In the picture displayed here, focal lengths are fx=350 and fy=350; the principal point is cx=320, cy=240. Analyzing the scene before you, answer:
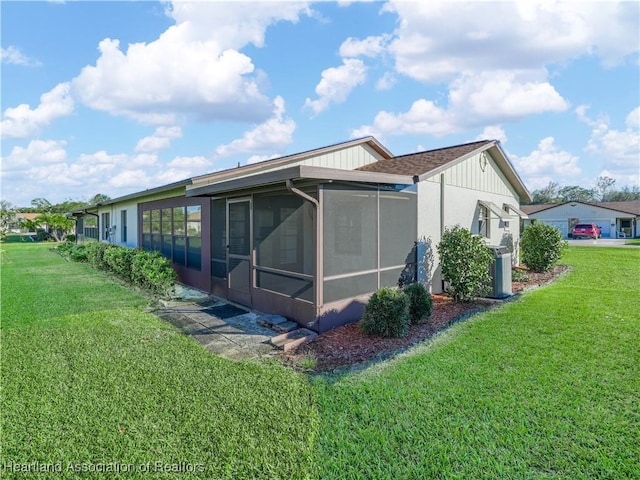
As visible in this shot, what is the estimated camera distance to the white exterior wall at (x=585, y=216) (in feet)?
124

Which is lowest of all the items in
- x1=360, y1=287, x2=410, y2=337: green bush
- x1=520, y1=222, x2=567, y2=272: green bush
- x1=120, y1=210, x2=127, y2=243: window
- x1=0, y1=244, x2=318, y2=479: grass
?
x1=0, y1=244, x2=318, y2=479: grass

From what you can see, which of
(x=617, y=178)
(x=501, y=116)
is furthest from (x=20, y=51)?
(x=617, y=178)

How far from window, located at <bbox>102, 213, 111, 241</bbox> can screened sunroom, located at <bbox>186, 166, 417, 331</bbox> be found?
1332 centimetres

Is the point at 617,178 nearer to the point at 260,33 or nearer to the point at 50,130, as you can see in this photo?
the point at 260,33

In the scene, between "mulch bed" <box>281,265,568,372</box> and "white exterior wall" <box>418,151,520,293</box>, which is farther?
"white exterior wall" <box>418,151,520,293</box>

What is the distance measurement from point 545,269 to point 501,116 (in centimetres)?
679

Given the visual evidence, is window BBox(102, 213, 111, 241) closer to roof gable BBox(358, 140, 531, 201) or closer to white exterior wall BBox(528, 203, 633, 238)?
roof gable BBox(358, 140, 531, 201)

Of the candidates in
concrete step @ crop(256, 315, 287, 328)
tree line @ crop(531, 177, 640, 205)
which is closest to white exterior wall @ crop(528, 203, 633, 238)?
tree line @ crop(531, 177, 640, 205)

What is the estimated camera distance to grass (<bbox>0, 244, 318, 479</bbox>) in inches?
109

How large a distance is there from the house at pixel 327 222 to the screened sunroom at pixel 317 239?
0.07 feet

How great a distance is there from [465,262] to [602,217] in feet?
135

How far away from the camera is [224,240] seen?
8461 millimetres

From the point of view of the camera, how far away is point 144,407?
350cm

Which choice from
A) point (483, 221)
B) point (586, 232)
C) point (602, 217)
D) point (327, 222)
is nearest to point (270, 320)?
point (327, 222)
